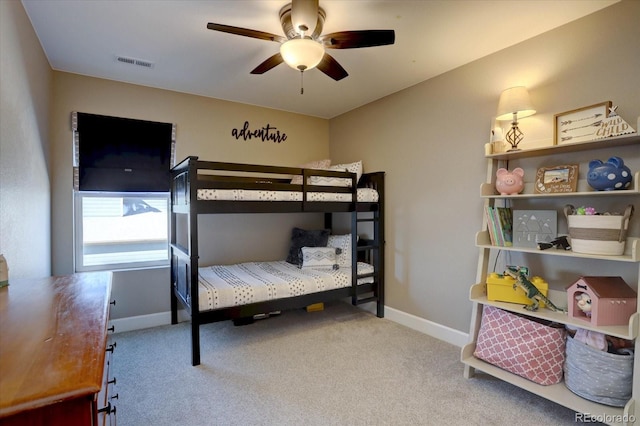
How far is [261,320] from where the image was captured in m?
3.34

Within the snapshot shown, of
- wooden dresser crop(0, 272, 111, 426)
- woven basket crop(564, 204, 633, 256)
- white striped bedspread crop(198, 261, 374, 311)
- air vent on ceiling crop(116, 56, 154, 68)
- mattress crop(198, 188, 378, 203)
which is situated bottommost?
white striped bedspread crop(198, 261, 374, 311)

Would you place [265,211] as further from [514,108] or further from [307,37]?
[514,108]

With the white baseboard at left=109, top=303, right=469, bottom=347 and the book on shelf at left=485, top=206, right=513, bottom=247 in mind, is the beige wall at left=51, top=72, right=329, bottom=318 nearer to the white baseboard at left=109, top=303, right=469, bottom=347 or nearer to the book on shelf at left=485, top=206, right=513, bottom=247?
the white baseboard at left=109, top=303, right=469, bottom=347

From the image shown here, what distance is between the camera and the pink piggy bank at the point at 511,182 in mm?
2172

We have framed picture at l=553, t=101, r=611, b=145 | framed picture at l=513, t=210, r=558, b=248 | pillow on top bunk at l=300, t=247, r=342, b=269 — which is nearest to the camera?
framed picture at l=553, t=101, r=611, b=145

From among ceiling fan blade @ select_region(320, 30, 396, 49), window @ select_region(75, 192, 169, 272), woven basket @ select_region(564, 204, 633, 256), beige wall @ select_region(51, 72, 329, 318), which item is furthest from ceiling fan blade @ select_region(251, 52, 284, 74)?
woven basket @ select_region(564, 204, 633, 256)

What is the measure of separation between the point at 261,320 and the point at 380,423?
182 cm

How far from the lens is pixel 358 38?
1.78m

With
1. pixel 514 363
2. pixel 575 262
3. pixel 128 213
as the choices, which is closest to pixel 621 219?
pixel 575 262

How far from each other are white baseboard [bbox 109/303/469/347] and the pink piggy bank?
1299 mm

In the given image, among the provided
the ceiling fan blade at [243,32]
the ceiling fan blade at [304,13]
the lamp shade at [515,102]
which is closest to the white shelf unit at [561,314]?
the lamp shade at [515,102]

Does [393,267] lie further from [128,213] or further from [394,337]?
[128,213]

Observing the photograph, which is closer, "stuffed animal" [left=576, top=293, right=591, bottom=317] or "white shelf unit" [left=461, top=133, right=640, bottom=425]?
"white shelf unit" [left=461, top=133, right=640, bottom=425]

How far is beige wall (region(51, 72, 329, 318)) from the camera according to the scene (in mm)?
2807
